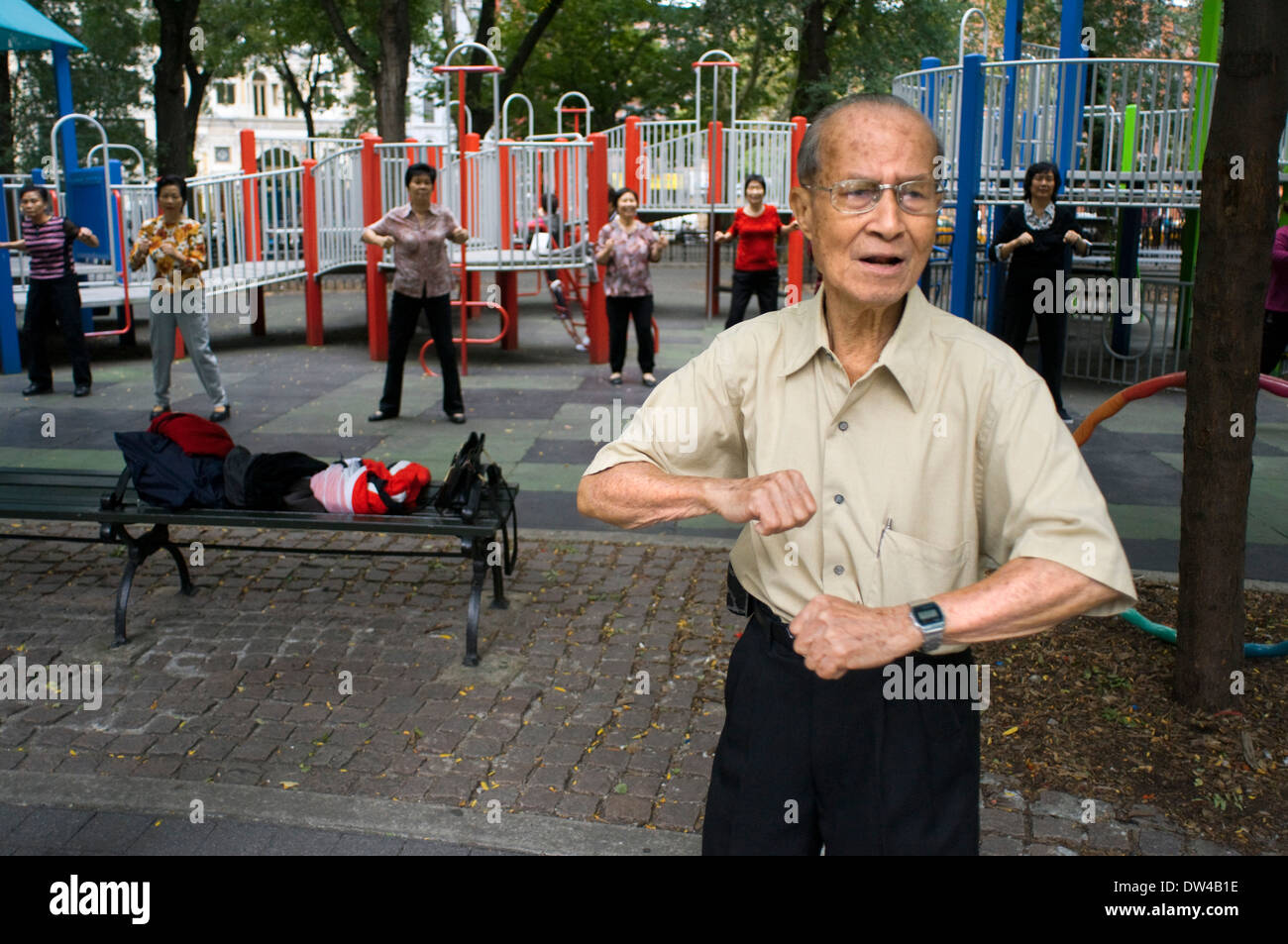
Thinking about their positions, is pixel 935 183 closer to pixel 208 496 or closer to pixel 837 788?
pixel 837 788

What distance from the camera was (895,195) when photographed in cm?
212

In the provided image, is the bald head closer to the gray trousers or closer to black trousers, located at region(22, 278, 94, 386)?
the gray trousers

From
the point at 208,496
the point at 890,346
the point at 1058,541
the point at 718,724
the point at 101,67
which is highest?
the point at 101,67

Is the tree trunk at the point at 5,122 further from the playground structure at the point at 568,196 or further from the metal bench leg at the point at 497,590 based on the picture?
the metal bench leg at the point at 497,590

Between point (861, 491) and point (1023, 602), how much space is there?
0.39m

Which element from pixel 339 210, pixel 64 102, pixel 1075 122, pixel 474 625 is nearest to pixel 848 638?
pixel 474 625

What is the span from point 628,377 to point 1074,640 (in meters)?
8.08

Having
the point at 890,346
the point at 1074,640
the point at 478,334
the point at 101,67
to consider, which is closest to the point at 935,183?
the point at 890,346

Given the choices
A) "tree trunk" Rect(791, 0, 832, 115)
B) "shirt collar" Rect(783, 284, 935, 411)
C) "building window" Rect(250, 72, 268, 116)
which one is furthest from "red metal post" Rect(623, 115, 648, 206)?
"building window" Rect(250, 72, 268, 116)

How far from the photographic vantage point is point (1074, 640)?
A: 5.51 m

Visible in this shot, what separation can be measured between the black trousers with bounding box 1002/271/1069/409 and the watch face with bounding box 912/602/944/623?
8.92 metres

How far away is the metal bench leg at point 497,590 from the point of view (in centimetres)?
607

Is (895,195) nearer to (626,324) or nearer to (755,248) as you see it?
(626,324)

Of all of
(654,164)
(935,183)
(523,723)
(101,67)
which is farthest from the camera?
(101,67)
